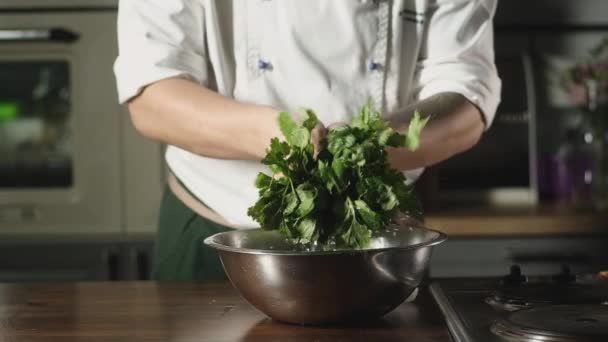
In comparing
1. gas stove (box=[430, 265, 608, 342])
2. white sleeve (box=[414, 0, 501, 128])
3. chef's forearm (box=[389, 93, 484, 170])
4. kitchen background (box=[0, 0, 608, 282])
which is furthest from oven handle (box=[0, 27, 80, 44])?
gas stove (box=[430, 265, 608, 342])

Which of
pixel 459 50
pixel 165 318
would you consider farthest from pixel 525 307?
pixel 459 50

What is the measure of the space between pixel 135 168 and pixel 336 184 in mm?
1439

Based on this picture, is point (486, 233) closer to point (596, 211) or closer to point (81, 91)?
point (596, 211)

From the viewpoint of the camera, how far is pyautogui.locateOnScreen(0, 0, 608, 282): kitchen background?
6.47 ft

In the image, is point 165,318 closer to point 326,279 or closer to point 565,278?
point 326,279

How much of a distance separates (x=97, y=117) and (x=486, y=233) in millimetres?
956

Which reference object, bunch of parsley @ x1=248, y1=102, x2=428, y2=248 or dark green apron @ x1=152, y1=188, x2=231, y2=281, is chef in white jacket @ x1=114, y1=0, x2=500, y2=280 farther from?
bunch of parsley @ x1=248, y1=102, x2=428, y2=248

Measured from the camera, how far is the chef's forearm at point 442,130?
3.55ft

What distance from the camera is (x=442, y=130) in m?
1.09

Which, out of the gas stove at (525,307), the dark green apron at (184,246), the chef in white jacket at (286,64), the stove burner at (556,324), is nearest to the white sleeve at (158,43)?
the chef in white jacket at (286,64)

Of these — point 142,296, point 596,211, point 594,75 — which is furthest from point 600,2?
point 142,296

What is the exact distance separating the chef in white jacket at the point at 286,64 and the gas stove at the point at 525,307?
0.23 metres

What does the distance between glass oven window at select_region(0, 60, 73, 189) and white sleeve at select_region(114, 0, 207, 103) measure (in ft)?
3.28

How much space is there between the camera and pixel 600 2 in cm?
228
